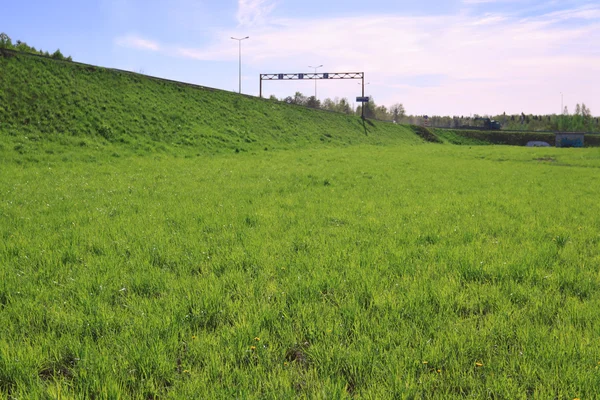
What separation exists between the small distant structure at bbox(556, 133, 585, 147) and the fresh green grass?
80.5 metres

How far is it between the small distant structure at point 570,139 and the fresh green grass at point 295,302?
3170 inches

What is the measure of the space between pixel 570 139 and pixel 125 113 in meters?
82.5

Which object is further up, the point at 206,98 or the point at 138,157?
the point at 206,98

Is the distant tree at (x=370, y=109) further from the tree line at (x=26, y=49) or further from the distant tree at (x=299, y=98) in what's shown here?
the tree line at (x=26, y=49)

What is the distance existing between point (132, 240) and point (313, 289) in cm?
391

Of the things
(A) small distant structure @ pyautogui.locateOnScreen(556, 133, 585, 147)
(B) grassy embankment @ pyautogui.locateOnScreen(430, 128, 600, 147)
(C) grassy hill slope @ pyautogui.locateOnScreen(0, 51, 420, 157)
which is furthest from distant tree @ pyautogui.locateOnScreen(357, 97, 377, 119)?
(C) grassy hill slope @ pyautogui.locateOnScreen(0, 51, 420, 157)

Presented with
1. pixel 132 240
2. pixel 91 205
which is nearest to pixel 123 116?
pixel 91 205

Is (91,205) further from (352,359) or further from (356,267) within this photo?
(352,359)

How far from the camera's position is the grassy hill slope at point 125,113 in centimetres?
2309

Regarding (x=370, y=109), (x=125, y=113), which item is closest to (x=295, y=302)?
(x=125, y=113)

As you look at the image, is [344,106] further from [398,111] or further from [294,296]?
[294,296]

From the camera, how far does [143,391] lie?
3145 millimetres

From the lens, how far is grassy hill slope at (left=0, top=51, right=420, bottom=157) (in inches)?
909

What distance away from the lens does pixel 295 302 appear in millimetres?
4680
